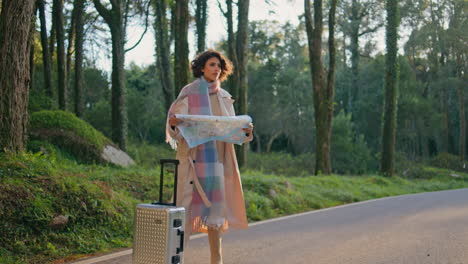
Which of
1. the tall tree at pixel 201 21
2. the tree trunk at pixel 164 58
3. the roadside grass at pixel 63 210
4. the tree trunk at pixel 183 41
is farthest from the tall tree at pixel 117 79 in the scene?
the roadside grass at pixel 63 210

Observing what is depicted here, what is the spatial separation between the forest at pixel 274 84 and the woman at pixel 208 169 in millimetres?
2718

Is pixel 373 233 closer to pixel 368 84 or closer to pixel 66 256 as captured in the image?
pixel 66 256

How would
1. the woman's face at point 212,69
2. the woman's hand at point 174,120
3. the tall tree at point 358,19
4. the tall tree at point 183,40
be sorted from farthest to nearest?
the tall tree at point 358,19 → the tall tree at point 183,40 → the woman's face at point 212,69 → the woman's hand at point 174,120

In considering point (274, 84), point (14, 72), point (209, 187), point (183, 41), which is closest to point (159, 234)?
point (209, 187)

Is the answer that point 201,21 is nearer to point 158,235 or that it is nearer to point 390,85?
point 390,85

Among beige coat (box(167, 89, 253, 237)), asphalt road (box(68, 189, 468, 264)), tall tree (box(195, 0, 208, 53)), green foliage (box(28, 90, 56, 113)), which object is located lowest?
asphalt road (box(68, 189, 468, 264))

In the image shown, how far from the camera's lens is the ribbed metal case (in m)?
4.17

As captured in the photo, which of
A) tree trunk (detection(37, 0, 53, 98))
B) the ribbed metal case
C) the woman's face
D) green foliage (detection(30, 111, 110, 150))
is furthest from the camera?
tree trunk (detection(37, 0, 53, 98))

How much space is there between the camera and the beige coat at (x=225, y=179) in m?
5.11

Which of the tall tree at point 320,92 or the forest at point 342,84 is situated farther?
the forest at point 342,84

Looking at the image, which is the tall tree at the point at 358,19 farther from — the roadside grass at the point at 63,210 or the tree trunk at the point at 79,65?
the roadside grass at the point at 63,210

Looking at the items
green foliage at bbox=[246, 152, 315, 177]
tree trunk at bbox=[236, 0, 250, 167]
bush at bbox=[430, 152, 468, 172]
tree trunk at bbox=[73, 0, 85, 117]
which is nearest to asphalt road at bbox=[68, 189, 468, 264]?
tree trunk at bbox=[236, 0, 250, 167]

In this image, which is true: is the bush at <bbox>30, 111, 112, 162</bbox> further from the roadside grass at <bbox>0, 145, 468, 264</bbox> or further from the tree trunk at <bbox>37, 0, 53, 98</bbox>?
the tree trunk at <bbox>37, 0, 53, 98</bbox>

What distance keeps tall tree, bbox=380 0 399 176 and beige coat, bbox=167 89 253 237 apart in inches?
748
